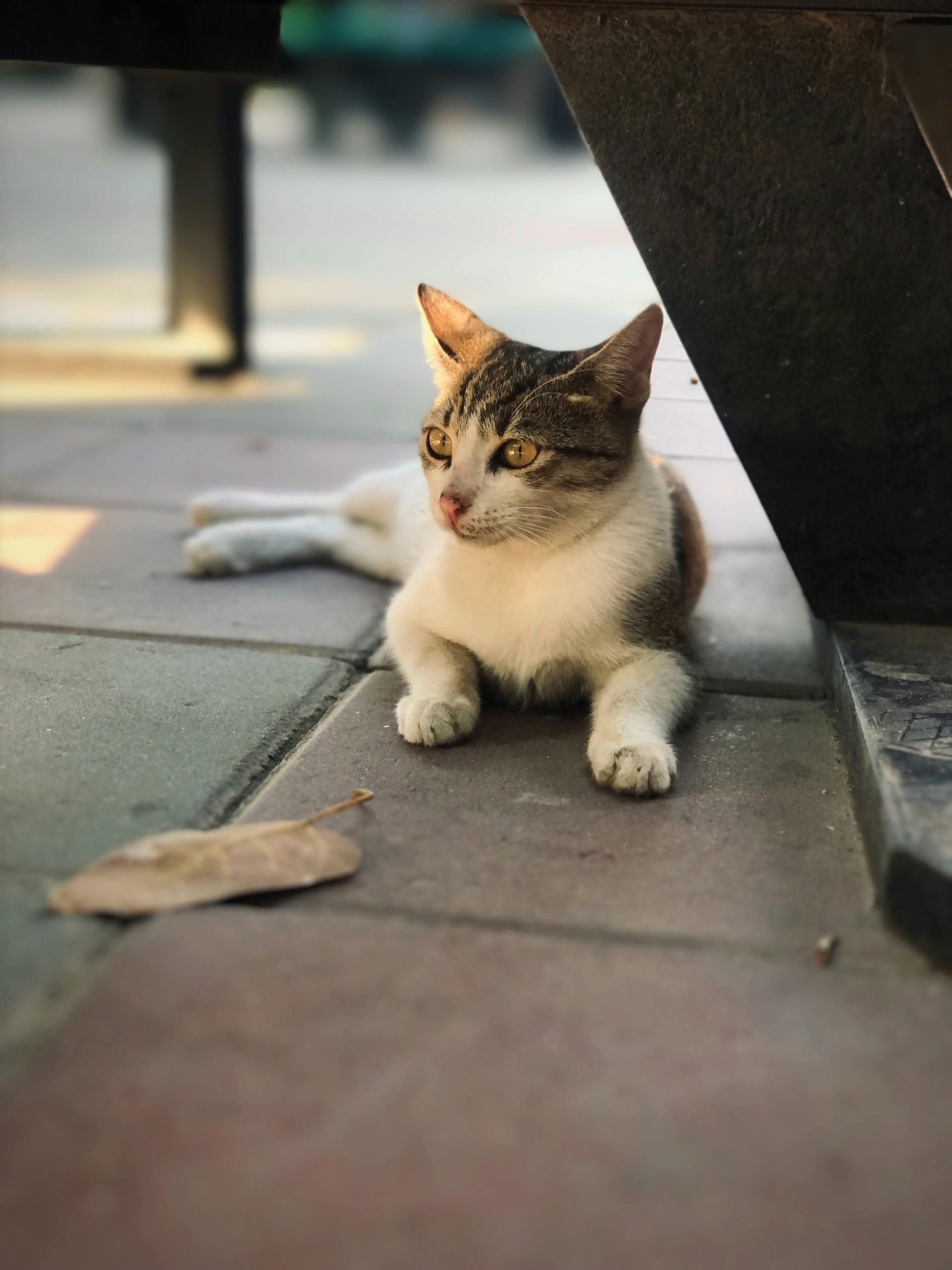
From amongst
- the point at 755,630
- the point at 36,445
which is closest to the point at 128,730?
the point at 755,630

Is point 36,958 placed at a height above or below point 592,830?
above

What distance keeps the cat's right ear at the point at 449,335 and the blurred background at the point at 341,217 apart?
76 cm

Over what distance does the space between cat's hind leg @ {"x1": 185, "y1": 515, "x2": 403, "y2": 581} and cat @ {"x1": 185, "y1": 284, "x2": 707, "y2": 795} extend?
0.78 m

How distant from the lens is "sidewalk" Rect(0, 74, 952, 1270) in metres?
1.42

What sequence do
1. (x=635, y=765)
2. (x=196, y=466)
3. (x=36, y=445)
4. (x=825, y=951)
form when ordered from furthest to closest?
(x=36, y=445), (x=196, y=466), (x=635, y=765), (x=825, y=951)

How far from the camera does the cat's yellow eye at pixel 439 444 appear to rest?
9.21 feet

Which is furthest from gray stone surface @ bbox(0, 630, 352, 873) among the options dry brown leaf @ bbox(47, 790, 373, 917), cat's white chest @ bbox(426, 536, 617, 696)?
cat's white chest @ bbox(426, 536, 617, 696)

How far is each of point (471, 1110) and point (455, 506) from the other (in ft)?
4.47

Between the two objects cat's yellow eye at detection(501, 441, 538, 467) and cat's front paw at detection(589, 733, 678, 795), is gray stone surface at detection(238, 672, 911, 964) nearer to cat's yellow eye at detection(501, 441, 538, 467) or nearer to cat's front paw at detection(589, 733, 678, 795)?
cat's front paw at detection(589, 733, 678, 795)

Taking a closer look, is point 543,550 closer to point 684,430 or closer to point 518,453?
point 518,453

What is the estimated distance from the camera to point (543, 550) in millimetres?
2803

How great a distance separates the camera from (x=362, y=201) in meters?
13.6

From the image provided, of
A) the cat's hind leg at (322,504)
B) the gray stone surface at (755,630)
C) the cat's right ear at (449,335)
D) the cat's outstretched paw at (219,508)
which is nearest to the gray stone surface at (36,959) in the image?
the cat's right ear at (449,335)

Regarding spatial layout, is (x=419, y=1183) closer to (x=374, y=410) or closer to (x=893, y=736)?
(x=893, y=736)
